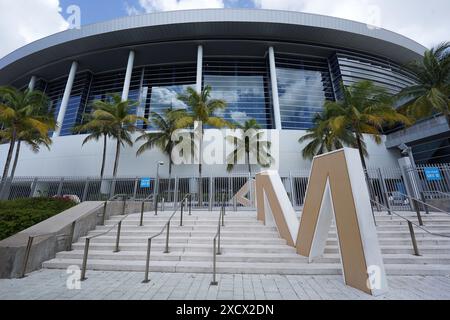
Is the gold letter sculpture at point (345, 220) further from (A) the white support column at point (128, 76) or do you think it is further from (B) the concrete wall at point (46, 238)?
(A) the white support column at point (128, 76)

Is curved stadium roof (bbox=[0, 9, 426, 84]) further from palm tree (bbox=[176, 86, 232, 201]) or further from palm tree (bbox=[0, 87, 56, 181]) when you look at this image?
palm tree (bbox=[0, 87, 56, 181])

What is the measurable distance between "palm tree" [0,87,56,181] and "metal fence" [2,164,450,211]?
10.5ft

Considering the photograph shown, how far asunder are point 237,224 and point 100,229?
5217 millimetres

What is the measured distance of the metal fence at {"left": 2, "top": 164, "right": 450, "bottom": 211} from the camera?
12.1 metres

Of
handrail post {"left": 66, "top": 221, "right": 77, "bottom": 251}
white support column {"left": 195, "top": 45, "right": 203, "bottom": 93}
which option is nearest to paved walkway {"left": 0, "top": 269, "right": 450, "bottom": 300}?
handrail post {"left": 66, "top": 221, "right": 77, "bottom": 251}

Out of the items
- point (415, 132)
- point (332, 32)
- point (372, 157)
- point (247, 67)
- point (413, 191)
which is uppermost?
point (332, 32)

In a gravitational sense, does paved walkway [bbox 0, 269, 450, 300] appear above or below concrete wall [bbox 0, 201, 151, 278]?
below

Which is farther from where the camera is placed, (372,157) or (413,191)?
(372,157)

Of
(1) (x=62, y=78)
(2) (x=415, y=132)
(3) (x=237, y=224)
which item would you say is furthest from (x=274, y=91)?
(1) (x=62, y=78)

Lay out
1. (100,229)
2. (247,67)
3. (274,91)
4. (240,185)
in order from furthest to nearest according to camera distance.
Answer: (247,67) < (274,91) < (240,185) < (100,229)

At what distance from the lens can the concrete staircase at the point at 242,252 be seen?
538 centimetres

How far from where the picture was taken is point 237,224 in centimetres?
854

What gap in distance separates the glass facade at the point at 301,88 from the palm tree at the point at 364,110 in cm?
988
